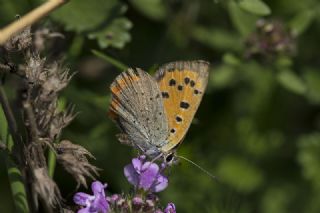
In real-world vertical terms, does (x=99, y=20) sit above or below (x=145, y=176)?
above

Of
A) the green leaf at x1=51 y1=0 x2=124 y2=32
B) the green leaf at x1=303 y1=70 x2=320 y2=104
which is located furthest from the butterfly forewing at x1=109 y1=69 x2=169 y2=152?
the green leaf at x1=303 y1=70 x2=320 y2=104

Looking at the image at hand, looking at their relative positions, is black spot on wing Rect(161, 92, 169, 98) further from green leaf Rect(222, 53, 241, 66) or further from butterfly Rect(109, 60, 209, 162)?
green leaf Rect(222, 53, 241, 66)

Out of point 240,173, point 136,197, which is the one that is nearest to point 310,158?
point 240,173

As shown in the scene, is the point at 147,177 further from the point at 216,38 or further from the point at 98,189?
the point at 216,38

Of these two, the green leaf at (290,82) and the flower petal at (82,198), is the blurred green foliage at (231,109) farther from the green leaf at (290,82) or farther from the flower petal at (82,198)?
the flower petal at (82,198)

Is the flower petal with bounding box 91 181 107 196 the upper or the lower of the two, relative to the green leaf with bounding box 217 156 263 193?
upper

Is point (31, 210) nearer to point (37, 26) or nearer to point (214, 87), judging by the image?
point (37, 26)
